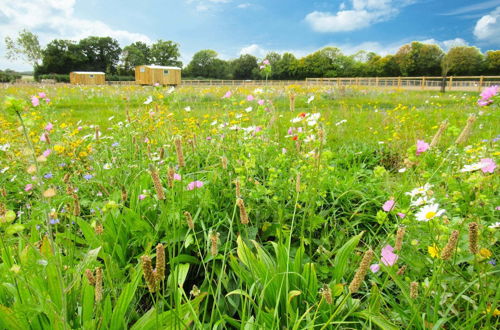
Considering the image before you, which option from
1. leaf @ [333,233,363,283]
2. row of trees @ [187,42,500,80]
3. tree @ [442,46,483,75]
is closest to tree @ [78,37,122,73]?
row of trees @ [187,42,500,80]

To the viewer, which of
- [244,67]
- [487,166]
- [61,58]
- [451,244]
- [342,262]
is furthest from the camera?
[244,67]

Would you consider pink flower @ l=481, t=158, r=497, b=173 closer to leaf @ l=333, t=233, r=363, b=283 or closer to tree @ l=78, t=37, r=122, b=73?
leaf @ l=333, t=233, r=363, b=283

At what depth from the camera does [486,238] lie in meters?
1.11

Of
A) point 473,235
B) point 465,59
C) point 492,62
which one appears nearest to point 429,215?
point 473,235

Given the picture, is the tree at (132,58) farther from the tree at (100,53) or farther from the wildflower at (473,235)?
the wildflower at (473,235)

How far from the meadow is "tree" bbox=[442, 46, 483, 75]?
5052 cm

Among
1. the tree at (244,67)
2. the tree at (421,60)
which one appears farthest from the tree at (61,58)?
the tree at (421,60)

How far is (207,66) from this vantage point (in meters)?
68.9

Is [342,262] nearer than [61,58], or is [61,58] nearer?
[342,262]

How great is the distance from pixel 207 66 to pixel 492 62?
171 ft

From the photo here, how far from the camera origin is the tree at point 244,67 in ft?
200

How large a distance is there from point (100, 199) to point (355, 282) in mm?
2025

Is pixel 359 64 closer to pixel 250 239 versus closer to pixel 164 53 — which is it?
pixel 164 53

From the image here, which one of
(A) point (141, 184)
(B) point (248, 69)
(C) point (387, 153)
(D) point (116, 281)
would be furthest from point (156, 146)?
(B) point (248, 69)
